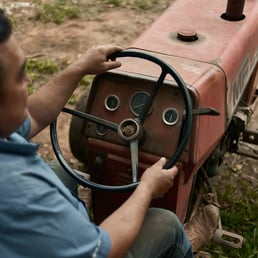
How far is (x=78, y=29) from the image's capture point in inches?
183

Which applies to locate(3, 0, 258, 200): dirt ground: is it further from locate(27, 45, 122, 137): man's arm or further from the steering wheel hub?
the steering wheel hub

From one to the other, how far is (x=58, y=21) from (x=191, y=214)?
272 cm

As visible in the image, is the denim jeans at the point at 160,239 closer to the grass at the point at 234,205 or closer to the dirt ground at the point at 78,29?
the grass at the point at 234,205

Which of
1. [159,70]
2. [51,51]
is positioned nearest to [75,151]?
[159,70]

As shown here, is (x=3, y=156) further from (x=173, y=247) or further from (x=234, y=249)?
(x=234, y=249)

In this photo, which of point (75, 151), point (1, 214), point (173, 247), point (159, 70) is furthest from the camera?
point (75, 151)

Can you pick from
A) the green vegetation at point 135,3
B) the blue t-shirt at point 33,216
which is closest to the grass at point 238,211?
the blue t-shirt at point 33,216

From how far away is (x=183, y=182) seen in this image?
2219mm

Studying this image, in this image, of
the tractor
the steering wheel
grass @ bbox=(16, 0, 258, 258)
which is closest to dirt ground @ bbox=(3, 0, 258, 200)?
Result: grass @ bbox=(16, 0, 258, 258)

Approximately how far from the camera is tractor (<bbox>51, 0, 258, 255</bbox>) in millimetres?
2068

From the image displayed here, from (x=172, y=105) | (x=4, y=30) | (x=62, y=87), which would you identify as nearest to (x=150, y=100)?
(x=172, y=105)

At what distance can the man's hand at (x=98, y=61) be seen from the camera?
2111 millimetres

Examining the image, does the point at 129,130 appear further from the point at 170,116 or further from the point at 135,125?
the point at 170,116

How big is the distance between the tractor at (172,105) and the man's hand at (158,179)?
77 mm
